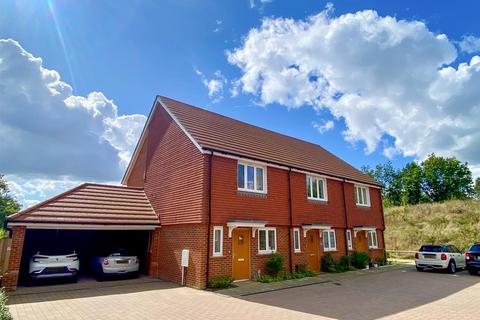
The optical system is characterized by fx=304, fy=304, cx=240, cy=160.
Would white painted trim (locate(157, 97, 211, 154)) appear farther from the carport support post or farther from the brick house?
the carport support post

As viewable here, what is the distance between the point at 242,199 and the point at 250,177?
1.27 m

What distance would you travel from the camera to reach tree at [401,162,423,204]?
5833 centimetres

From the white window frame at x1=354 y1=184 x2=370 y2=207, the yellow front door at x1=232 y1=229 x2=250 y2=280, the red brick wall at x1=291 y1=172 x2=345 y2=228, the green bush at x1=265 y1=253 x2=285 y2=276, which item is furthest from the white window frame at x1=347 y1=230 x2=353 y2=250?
the yellow front door at x1=232 y1=229 x2=250 y2=280

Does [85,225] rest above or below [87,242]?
above

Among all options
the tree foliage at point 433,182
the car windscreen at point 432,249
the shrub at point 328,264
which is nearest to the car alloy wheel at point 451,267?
the car windscreen at point 432,249

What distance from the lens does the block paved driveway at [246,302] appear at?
8031mm

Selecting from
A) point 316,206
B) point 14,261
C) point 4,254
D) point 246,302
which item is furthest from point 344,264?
point 4,254

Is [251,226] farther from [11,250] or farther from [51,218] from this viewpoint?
[11,250]

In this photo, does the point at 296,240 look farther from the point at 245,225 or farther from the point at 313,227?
the point at 245,225

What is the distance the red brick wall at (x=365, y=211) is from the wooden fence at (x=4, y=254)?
686 inches

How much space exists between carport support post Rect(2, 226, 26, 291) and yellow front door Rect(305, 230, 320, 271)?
12.7 m

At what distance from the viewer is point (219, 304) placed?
→ 9.15m

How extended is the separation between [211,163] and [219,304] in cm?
562

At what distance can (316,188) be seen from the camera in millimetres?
17922
